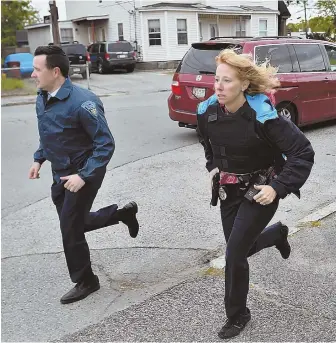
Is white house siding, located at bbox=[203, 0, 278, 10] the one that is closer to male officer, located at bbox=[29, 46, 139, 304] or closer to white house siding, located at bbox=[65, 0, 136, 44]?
white house siding, located at bbox=[65, 0, 136, 44]

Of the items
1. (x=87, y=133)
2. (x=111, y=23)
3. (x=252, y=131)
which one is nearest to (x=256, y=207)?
(x=252, y=131)

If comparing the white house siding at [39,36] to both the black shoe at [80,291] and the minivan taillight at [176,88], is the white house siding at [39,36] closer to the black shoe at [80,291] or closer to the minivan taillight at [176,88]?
the minivan taillight at [176,88]

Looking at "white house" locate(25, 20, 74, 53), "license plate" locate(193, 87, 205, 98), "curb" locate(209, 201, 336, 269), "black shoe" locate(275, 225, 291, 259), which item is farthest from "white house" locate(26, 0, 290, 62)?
"black shoe" locate(275, 225, 291, 259)

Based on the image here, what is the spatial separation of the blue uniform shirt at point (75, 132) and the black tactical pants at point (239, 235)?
39.2 inches

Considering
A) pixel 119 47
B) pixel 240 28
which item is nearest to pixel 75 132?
pixel 119 47

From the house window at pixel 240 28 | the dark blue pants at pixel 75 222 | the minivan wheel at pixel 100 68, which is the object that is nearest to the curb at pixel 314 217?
the dark blue pants at pixel 75 222

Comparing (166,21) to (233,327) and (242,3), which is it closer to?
(242,3)

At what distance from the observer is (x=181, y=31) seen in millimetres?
32875

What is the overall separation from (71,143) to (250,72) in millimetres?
Answer: 1457

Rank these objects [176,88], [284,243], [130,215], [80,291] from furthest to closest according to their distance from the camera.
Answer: [176,88]
[130,215]
[80,291]
[284,243]

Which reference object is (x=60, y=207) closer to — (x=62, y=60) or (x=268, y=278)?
(x=62, y=60)

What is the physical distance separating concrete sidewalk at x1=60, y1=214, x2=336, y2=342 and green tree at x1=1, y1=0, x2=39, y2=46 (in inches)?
1464

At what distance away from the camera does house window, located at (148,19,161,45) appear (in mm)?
32156

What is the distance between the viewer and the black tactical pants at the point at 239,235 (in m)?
3.12
